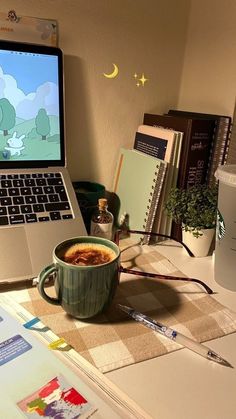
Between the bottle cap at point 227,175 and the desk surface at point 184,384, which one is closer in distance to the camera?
the desk surface at point 184,384

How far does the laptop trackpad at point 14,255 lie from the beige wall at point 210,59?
1.82 ft

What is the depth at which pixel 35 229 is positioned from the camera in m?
0.69

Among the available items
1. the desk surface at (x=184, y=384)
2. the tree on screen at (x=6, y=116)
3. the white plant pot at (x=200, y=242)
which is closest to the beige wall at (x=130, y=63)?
the tree on screen at (x=6, y=116)

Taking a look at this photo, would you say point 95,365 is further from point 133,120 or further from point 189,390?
point 133,120

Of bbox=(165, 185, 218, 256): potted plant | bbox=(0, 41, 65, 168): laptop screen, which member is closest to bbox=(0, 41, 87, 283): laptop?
bbox=(0, 41, 65, 168): laptop screen

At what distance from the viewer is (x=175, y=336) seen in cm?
52

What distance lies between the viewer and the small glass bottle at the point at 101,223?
31.9 inches

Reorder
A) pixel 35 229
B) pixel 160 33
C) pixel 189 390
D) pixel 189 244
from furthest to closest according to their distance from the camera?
pixel 160 33 → pixel 189 244 → pixel 35 229 → pixel 189 390

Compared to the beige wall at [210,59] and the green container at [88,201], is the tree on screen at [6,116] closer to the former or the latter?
the green container at [88,201]

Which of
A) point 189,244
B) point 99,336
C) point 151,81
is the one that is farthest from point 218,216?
point 151,81

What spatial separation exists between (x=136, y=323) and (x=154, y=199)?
33 centimetres

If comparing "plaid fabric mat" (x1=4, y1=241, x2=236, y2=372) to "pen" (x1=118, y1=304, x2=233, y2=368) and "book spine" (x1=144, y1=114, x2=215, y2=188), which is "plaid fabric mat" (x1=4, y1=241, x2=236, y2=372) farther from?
"book spine" (x1=144, y1=114, x2=215, y2=188)

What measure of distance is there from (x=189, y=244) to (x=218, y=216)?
0.13 m

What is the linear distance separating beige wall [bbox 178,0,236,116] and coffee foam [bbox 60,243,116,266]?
482 millimetres
